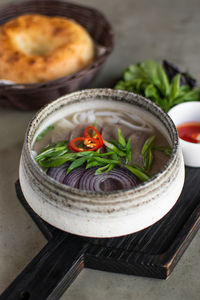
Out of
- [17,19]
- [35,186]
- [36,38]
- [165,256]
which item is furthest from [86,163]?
[17,19]

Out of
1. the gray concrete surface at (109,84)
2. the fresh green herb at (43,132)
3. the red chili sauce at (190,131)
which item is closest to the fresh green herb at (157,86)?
the red chili sauce at (190,131)

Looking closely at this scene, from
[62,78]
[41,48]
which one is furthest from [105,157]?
[41,48]

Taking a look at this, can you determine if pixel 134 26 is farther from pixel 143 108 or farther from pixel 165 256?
pixel 165 256

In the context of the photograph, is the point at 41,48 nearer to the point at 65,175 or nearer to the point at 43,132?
the point at 43,132

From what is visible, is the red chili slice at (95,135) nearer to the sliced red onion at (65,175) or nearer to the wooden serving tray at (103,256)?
the sliced red onion at (65,175)

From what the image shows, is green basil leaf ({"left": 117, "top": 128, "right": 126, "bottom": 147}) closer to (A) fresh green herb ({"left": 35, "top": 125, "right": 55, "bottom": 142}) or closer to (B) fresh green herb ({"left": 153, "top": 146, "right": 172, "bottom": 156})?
(B) fresh green herb ({"left": 153, "top": 146, "right": 172, "bottom": 156})

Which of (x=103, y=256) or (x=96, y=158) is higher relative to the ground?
(x=96, y=158)
